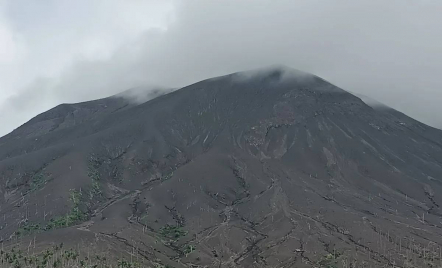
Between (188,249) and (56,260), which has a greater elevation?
(56,260)

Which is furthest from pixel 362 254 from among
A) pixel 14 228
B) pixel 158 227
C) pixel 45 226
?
pixel 14 228

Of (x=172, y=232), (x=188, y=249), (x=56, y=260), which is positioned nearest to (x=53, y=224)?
(x=172, y=232)

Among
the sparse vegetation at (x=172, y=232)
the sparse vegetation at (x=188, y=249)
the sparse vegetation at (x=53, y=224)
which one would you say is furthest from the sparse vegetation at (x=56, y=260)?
the sparse vegetation at (x=172, y=232)

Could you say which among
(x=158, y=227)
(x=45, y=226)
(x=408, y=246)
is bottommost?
(x=408, y=246)

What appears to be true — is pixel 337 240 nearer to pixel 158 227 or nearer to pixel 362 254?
pixel 362 254

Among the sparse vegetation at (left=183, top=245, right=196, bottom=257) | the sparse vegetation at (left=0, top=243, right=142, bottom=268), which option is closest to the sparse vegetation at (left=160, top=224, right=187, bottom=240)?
the sparse vegetation at (left=183, top=245, right=196, bottom=257)

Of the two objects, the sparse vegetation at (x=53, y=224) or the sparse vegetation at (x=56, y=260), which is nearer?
the sparse vegetation at (x=56, y=260)

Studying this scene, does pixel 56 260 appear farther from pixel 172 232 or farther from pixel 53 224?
pixel 172 232

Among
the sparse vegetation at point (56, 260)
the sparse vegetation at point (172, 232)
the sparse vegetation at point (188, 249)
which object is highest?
the sparse vegetation at point (56, 260)

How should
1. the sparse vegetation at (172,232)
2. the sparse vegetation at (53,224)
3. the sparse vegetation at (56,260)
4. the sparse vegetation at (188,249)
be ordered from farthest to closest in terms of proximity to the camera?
the sparse vegetation at (53,224) < the sparse vegetation at (172,232) < the sparse vegetation at (188,249) < the sparse vegetation at (56,260)

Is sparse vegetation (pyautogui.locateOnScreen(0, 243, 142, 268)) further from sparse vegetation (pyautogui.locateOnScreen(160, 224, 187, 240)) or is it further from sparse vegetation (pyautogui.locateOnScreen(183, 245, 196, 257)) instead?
→ sparse vegetation (pyautogui.locateOnScreen(160, 224, 187, 240))

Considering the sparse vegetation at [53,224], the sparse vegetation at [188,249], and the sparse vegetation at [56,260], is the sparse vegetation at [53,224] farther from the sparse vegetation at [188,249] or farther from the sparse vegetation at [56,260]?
the sparse vegetation at [188,249]
